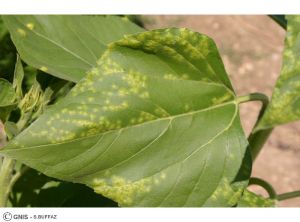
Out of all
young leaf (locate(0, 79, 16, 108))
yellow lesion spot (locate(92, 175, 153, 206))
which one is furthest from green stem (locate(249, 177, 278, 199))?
young leaf (locate(0, 79, 16, 108))

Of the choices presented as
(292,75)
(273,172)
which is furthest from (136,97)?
(273,172)

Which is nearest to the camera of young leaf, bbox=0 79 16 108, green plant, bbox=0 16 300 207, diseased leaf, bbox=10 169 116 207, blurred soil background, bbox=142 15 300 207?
green plant, bbox=0 16 300 207

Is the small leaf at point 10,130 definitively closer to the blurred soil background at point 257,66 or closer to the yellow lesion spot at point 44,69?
the yellow lesion spot at point 44,69

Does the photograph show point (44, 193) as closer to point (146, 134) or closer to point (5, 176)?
point (5, 176)

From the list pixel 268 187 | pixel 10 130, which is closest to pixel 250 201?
pixel 268 187

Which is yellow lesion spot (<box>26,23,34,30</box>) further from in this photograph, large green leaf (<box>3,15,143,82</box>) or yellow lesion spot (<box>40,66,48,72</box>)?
yellow lesion spot (<box>40,66,48,72</box>)

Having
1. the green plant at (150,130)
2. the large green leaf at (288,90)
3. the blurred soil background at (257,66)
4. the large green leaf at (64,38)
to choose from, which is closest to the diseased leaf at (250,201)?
the green plant at (150,130)
